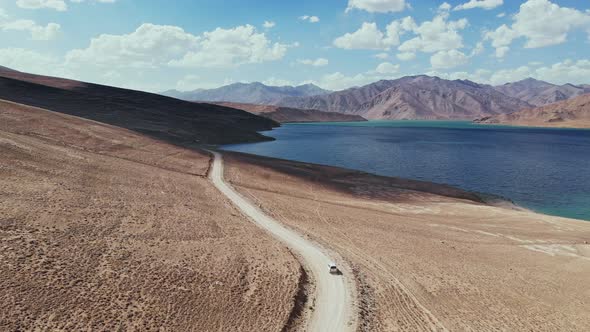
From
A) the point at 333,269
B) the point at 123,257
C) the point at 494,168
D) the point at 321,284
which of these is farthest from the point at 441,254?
the point at 494,168

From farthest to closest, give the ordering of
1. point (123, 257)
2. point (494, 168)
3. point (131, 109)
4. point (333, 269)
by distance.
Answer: point (131, 109), point (494, 168), point (333, 269), point (123, 257)

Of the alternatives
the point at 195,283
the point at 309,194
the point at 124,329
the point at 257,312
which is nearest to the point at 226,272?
the point at 195,283

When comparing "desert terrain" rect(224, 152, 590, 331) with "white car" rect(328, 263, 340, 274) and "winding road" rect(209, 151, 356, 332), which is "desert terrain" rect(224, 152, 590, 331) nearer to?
"winding road" rect(209, 151, 356, 332)

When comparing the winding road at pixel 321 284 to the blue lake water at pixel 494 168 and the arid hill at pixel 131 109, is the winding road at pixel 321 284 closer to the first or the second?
the blue lake water at pixel 494 168

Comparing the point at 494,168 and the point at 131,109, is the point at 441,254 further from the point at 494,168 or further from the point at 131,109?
the point at 131,109

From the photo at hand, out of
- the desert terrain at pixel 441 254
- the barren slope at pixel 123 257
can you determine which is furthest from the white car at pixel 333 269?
the barren slope at pixel 123 257

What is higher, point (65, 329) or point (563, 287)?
point (65, 329)

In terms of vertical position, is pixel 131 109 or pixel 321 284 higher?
pixel 131 109

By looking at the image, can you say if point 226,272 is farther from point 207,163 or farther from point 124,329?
point 207,163
